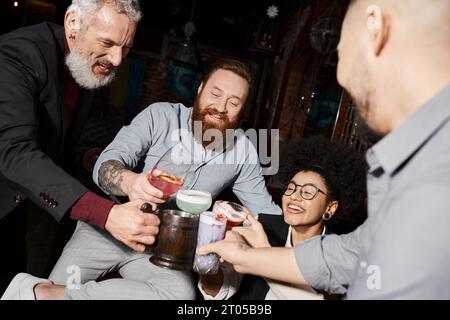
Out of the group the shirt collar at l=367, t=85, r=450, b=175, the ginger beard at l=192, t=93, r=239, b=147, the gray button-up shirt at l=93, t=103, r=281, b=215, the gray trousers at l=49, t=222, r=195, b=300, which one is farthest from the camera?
the ginger beard at l=192, t=93, r=239, b=147

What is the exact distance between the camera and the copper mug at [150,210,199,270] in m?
1.31

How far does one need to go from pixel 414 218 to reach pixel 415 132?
8.6 inches

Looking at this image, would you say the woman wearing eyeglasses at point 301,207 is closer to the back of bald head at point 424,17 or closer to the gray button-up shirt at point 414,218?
the gray button-up shirt at point 414,218

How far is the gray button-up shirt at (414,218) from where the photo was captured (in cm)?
64

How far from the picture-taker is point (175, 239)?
1.32 metres

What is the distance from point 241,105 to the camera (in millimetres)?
2354

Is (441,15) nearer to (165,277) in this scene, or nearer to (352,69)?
(352,69)

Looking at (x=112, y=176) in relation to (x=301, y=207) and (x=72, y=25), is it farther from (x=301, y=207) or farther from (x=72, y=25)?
(x=301, y=207)

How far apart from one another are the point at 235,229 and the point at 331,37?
13.2 feet

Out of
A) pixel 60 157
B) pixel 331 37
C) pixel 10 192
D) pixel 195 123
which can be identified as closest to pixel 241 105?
pixel 195 123

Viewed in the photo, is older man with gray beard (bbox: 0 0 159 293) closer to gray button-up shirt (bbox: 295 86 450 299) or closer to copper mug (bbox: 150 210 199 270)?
copper mug (bbox: 150 210 199 270)

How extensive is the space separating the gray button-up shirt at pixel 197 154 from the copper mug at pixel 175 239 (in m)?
0.74

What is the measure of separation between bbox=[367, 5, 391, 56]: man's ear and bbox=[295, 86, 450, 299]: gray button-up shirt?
0.59ft

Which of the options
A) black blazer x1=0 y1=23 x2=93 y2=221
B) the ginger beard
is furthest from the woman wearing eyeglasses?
black blazer x1=0 y1=23 x2=93 y2=221
